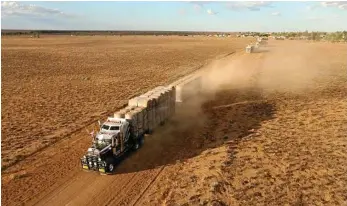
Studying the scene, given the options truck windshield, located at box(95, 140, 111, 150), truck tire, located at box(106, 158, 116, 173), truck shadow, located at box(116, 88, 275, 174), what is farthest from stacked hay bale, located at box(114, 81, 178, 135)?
truck tire, located at box(106, 158, 116, 173)

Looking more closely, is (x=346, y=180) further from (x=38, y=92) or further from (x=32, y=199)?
(x=38, y=92)

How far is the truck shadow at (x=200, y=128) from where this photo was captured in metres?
22.5

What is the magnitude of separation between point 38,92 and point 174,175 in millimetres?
27227

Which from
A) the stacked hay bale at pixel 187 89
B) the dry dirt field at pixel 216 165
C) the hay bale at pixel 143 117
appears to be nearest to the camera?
the dry dirt field at pixel 216 165

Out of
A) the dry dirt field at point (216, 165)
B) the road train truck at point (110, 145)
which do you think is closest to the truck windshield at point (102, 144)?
the road train truck at point (110, 145)

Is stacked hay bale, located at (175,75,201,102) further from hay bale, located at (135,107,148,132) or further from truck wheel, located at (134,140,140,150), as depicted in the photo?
truck wheel, located at (134,140,140,150)

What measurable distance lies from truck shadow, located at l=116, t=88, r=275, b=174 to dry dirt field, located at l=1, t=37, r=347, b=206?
0.07m

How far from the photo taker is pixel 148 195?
1809 cm

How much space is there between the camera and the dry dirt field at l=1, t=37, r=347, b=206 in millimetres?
17875

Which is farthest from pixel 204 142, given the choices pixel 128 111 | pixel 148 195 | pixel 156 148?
pixel 148 195

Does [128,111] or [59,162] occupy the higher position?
[128,111]

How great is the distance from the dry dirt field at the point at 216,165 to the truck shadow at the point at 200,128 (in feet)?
0.22

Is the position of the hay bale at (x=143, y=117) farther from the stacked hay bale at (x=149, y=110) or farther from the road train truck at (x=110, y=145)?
the road train truck at (x=110, y=145)

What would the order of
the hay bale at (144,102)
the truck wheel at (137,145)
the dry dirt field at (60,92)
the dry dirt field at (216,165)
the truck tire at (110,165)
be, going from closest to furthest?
the dry dirt field at (216,165) → the truck tire at (110,165) → the truck wheel at (137,145) → the hay bale at (144,102) → the dry dirt field at (60,92)
